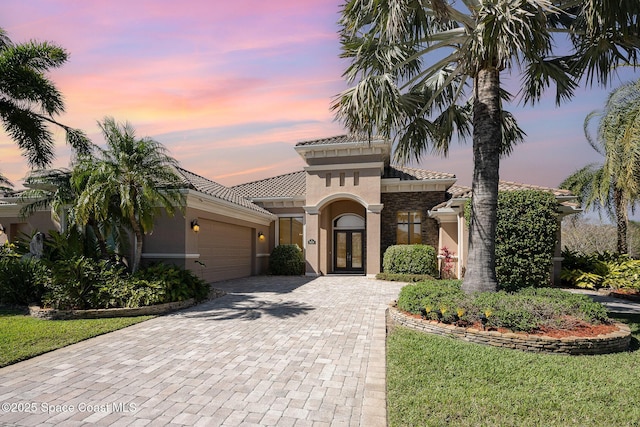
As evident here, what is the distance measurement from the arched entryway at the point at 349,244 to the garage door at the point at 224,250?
4.89 meters

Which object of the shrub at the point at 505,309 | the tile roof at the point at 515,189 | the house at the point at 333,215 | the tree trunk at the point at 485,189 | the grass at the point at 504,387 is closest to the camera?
the grass at the point at 504,387

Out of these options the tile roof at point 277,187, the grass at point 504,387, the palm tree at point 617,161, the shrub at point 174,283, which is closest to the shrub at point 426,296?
the grass at point 504,387

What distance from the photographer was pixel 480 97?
803 centimetres

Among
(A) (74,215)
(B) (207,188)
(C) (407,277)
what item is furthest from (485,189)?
(B) (207,188)

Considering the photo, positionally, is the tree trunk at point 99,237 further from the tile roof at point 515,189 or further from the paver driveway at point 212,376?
the tile roof at point 515,189

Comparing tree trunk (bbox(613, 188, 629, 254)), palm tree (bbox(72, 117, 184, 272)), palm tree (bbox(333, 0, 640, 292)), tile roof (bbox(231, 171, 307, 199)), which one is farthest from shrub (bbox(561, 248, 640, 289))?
palm tree (bbox(72, 117, 184, 272))

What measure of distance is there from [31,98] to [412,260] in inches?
623

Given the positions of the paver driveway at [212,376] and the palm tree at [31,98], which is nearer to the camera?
the paver driveway at [212,376]

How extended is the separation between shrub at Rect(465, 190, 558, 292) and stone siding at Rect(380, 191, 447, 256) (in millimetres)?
6087

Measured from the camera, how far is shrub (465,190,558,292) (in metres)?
11.5

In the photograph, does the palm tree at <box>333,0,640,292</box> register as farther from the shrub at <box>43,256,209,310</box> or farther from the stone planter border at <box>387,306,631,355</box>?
the shrub at <box>43,256,209,310</box>

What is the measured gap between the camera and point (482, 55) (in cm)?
676

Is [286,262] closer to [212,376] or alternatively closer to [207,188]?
[207,188]

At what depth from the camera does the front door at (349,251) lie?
1956 cm
